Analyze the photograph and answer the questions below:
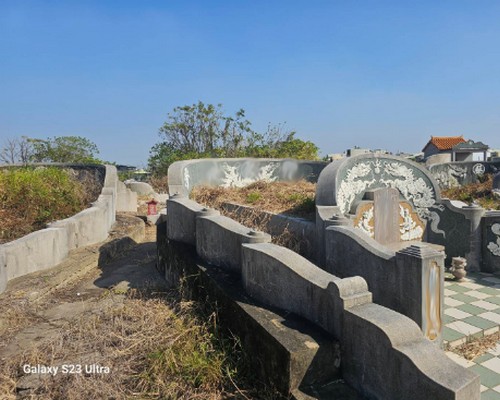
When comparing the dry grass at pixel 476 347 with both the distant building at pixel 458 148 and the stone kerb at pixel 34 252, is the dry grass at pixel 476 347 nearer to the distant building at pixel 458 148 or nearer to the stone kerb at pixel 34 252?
the stone kerb at pixel 34 252

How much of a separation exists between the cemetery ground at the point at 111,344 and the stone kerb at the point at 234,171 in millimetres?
3034

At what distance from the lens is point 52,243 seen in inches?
222

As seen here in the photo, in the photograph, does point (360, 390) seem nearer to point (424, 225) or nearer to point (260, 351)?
point (260, 351)

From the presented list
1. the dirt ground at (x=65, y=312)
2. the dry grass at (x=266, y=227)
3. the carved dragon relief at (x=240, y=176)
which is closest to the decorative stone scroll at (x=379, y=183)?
the dry grass at (x=266, y=227)

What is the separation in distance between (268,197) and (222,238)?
335 centimetres

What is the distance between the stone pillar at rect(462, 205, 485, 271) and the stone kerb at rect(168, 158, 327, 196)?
14.0 ft

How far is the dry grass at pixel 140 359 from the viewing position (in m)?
3.08

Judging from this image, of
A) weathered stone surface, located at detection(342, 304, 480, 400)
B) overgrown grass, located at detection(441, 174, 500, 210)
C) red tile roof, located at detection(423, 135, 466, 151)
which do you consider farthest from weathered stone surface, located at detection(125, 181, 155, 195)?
red tile roof, located at detection(423, 135, 466, 151)

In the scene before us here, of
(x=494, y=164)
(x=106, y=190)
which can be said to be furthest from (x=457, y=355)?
(x=494, y=164)

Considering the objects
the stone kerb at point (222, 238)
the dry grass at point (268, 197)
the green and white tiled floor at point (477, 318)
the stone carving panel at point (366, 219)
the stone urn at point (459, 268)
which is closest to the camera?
the green and white tiled floor at point (477, 318)

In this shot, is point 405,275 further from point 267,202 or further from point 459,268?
point 267,202

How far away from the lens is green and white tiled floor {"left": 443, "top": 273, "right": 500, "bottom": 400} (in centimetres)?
340

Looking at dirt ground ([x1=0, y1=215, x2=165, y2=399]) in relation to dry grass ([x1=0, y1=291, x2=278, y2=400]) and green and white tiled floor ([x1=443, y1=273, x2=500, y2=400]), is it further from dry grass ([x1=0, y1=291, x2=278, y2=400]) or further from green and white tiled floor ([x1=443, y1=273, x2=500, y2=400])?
green and white tiled floor ([x1=443, y1=273, x2=500, y2=400])

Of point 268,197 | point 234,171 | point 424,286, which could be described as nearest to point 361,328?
point 424,286
